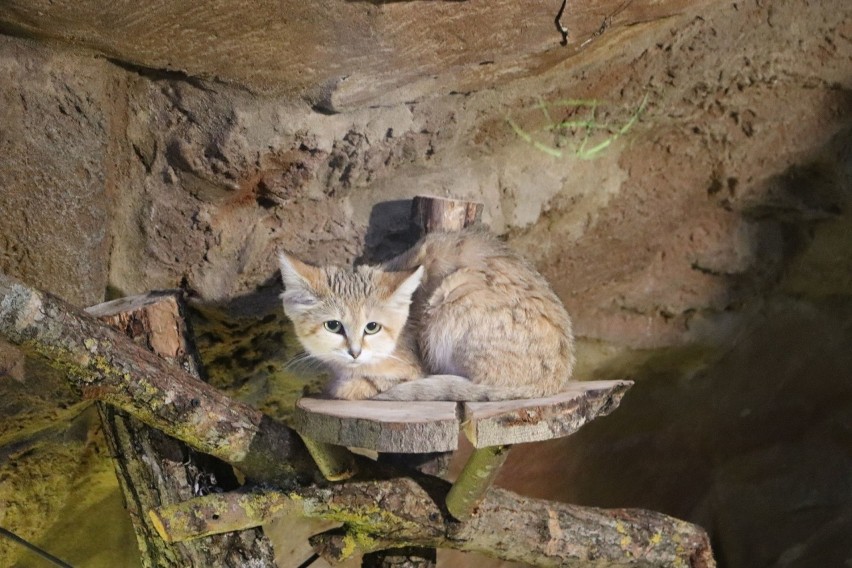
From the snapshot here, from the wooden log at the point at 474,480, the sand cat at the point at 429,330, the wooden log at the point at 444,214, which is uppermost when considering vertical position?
the wooden log at the point at 444,214

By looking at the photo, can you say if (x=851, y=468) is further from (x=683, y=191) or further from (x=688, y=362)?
(x=683, y=191)

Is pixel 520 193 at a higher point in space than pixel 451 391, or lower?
higher

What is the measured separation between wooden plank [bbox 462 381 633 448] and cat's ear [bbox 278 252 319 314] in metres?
0.46

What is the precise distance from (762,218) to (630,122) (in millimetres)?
643

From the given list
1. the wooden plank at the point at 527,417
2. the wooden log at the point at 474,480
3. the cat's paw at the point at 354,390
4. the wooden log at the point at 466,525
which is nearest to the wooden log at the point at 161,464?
the wooden log at the point at 466,525

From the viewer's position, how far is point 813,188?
2.90m

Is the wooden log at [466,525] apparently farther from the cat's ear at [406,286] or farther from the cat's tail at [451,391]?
the cat's ear at [406,286]

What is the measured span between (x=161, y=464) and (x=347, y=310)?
53 cm

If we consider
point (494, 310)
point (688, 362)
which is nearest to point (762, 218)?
point (688, 362)

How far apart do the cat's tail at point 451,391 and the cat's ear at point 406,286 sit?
0.20m

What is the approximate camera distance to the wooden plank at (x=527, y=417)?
1718 millimetres

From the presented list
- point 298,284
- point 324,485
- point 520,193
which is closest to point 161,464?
point 324,485

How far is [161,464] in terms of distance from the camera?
2.01 metres

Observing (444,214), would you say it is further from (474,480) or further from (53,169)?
(53,169)
